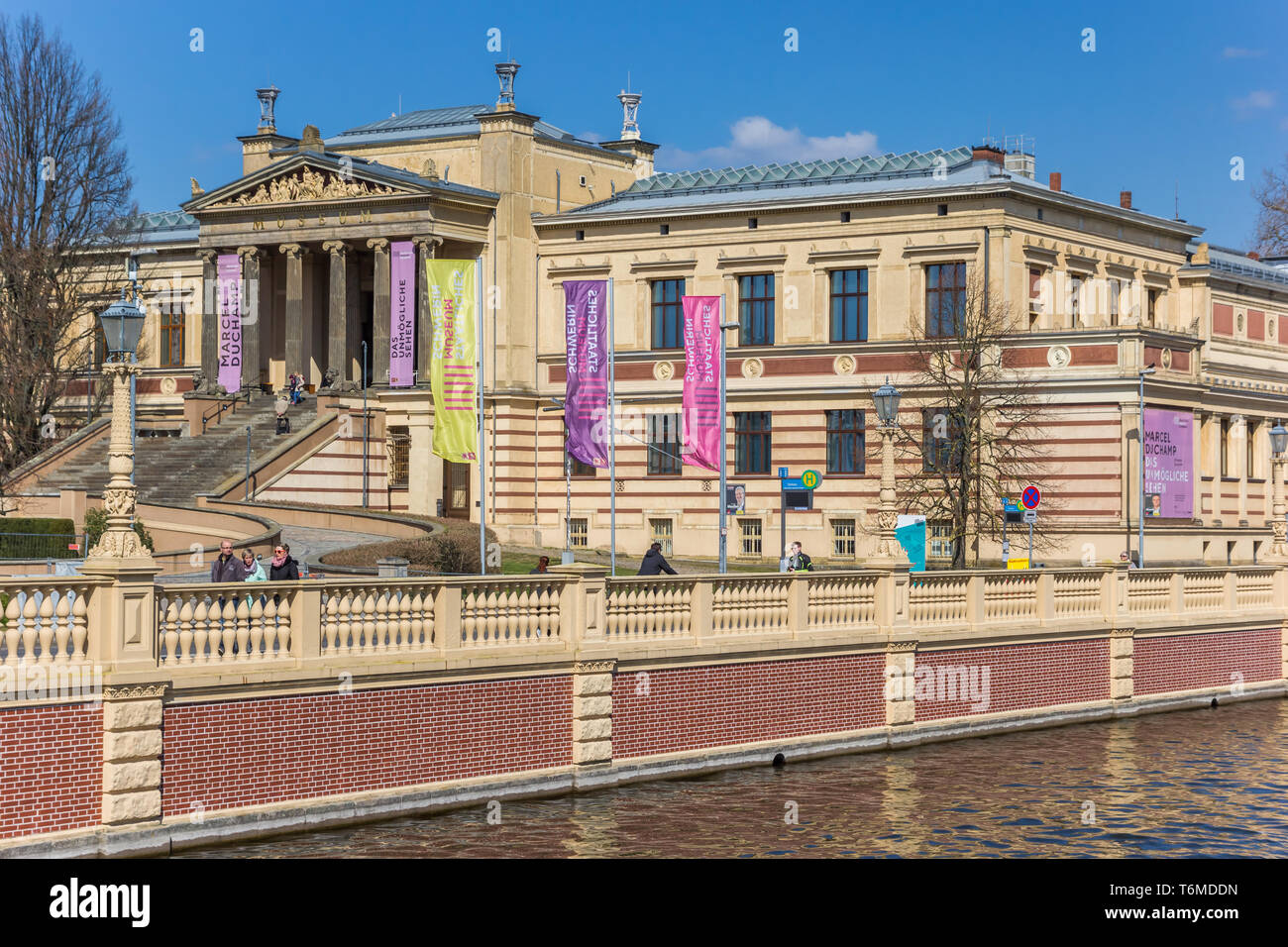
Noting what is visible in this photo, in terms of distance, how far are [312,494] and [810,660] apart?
4146 cm

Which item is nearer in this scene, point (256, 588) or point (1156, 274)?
point (256, 588)

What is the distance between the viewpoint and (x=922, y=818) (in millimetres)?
25766

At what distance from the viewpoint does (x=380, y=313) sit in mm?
73750

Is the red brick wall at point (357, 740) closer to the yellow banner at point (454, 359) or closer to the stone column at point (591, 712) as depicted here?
the stone column at point (591, 712)

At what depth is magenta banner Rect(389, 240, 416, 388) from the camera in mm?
71938

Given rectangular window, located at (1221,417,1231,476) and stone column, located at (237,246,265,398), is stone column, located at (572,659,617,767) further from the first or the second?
stone column, located at (237,246,265,398)

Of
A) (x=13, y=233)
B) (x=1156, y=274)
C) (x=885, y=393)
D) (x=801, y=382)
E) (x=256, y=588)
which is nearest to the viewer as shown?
(x=256, y=588)

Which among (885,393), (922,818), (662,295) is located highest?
(662,295)

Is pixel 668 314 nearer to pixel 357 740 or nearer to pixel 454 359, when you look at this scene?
pixel 454 359

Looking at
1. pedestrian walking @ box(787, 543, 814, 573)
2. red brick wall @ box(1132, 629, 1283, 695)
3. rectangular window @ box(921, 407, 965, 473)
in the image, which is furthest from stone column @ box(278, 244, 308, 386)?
red brick wall @ box(1132, 629, 1283, 695)

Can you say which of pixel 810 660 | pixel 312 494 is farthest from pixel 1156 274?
pixel 810 660

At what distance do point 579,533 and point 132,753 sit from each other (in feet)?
167

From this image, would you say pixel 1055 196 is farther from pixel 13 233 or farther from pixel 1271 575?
pixel 13 233

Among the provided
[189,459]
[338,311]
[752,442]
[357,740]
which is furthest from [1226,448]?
[357,740]
